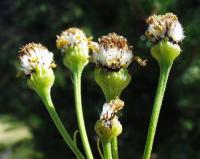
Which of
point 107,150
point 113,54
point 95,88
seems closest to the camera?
point 107,150

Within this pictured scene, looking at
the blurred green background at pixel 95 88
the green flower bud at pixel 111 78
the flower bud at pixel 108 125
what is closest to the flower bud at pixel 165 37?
the green flower bud at pixel 111 78

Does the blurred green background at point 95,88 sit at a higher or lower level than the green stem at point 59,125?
higher

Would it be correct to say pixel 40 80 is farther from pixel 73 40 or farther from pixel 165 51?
pixel 165 51

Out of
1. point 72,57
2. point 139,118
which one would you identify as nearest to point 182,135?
point 139,118

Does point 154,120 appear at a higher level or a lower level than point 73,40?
lower

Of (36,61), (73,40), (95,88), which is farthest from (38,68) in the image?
(95,88)

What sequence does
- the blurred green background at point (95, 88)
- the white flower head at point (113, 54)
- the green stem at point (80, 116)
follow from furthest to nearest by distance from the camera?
the blurred green background at point (95, 88), the white flower head at point (113, 54), the green stem at point (80, 116)

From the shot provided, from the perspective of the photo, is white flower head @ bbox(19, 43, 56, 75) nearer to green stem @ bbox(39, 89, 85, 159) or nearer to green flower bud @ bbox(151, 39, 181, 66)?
green stem @ bbox(39, 89, 85, 159)

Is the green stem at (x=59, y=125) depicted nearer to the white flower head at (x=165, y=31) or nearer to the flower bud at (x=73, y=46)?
the flower bud at (x=73, y=46)
